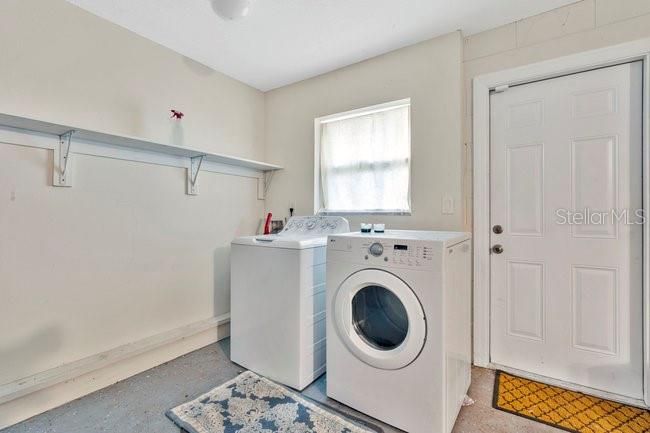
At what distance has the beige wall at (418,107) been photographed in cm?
208

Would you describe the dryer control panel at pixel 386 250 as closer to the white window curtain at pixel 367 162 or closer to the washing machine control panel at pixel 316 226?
the washing machine control panel at pixel 316 226

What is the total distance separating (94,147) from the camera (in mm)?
1827

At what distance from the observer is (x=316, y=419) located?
1.53m

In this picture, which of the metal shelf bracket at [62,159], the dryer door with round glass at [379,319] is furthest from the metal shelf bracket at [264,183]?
the dryer door with round glass at [379,319]

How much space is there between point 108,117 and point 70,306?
1.18 meters

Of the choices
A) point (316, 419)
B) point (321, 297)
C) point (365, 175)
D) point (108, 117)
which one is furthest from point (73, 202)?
point (365, 175)

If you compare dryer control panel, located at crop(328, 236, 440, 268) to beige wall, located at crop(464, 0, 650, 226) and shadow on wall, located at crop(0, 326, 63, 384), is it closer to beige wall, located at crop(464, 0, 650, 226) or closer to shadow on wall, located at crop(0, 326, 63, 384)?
beige wall, located at crop(464, 0, 650, 226)

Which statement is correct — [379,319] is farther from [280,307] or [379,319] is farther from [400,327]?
[280,307]

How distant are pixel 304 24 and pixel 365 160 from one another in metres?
1.08

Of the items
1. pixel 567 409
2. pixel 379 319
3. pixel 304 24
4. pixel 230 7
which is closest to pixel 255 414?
pixel 379 319

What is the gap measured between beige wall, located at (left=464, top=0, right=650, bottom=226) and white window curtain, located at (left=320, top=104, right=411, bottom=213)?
0.48m

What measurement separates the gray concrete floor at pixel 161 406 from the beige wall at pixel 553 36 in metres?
1.23

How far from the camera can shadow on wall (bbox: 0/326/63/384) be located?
5.00 feet

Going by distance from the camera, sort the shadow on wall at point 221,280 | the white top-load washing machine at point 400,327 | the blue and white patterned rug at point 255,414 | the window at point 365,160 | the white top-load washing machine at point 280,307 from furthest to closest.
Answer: the shadow on wall at point 221,280 < the window at point 365,160 < the white top-load washing machine at point 280,307 < the blue and white patterned rug at point 255,414 < the white top-load washing machine at point 400,327
